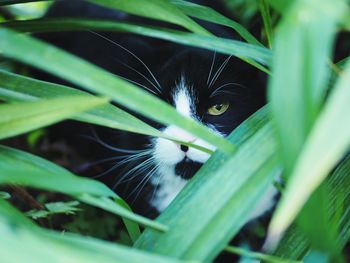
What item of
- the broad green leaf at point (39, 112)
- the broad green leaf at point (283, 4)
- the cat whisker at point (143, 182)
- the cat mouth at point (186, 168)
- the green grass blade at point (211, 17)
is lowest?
the cat whisker at point (143, 182)

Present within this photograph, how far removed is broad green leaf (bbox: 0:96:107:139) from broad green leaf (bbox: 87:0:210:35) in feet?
0.58

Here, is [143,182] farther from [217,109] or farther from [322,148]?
[322,148]

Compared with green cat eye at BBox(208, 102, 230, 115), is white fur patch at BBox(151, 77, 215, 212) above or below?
below

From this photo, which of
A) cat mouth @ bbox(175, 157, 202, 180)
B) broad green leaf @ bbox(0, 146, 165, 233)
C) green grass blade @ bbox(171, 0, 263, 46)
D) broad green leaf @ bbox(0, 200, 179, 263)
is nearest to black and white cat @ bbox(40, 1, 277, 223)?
cat mouth @ bbox(175, 157, 202, 180)

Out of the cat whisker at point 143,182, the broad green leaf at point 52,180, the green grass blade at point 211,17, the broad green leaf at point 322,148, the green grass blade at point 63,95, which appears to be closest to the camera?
the broad green leaf at point 322,148

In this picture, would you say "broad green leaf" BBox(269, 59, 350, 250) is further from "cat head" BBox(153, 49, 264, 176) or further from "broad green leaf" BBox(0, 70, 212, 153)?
"cat head" BBox(153, 49, 264, 176)

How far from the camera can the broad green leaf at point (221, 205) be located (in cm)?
52

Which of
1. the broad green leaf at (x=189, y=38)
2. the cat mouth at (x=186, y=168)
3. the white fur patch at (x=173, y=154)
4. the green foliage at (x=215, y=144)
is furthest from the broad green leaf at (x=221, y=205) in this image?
the cat mouth at (x=186, y=168)

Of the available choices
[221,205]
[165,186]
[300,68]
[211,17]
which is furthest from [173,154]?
[300,68]

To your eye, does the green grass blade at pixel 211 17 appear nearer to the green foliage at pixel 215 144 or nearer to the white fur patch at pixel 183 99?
the green foliage at pixel 215 144

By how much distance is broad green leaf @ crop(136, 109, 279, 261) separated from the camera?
1.71 feet

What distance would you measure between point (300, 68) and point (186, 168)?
715 mm

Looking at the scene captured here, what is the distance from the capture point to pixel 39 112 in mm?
532

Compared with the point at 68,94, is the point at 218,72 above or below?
above
